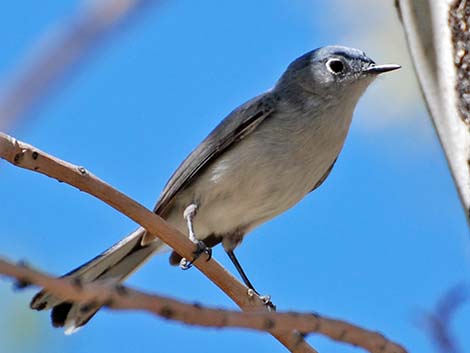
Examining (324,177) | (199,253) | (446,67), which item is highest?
(446,67)

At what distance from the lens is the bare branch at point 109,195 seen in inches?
76.3

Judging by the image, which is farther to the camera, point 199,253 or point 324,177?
point 324,177

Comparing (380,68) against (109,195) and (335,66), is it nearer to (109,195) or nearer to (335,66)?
(335,66)

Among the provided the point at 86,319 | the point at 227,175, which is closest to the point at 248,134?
the point at 227,175

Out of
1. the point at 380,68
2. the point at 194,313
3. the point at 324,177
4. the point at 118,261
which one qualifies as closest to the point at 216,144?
A: the point at 324,177

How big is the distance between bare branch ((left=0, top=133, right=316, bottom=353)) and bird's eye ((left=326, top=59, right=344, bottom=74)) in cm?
161

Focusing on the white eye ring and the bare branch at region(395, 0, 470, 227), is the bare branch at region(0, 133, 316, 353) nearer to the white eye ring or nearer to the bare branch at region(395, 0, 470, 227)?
the bare branch at region(395, 0, 470, 227)

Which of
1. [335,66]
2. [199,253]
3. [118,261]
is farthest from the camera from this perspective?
[335,66]

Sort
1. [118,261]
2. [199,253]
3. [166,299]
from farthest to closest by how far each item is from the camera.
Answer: [118,261] → [199,253] → [166,299]

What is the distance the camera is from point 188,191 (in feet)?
11.5

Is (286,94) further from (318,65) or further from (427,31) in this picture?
(427,31)

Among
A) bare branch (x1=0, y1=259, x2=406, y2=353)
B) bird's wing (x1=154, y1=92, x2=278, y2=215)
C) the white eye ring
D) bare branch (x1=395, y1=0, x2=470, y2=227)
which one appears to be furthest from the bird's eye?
bare branch (x1=0, y1=259, x2=406, y2=353)

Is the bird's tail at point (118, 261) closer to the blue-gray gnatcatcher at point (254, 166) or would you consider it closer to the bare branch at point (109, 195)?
the blue-gray gnatcatcher at point (254, 166)

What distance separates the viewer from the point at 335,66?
3752 mm
